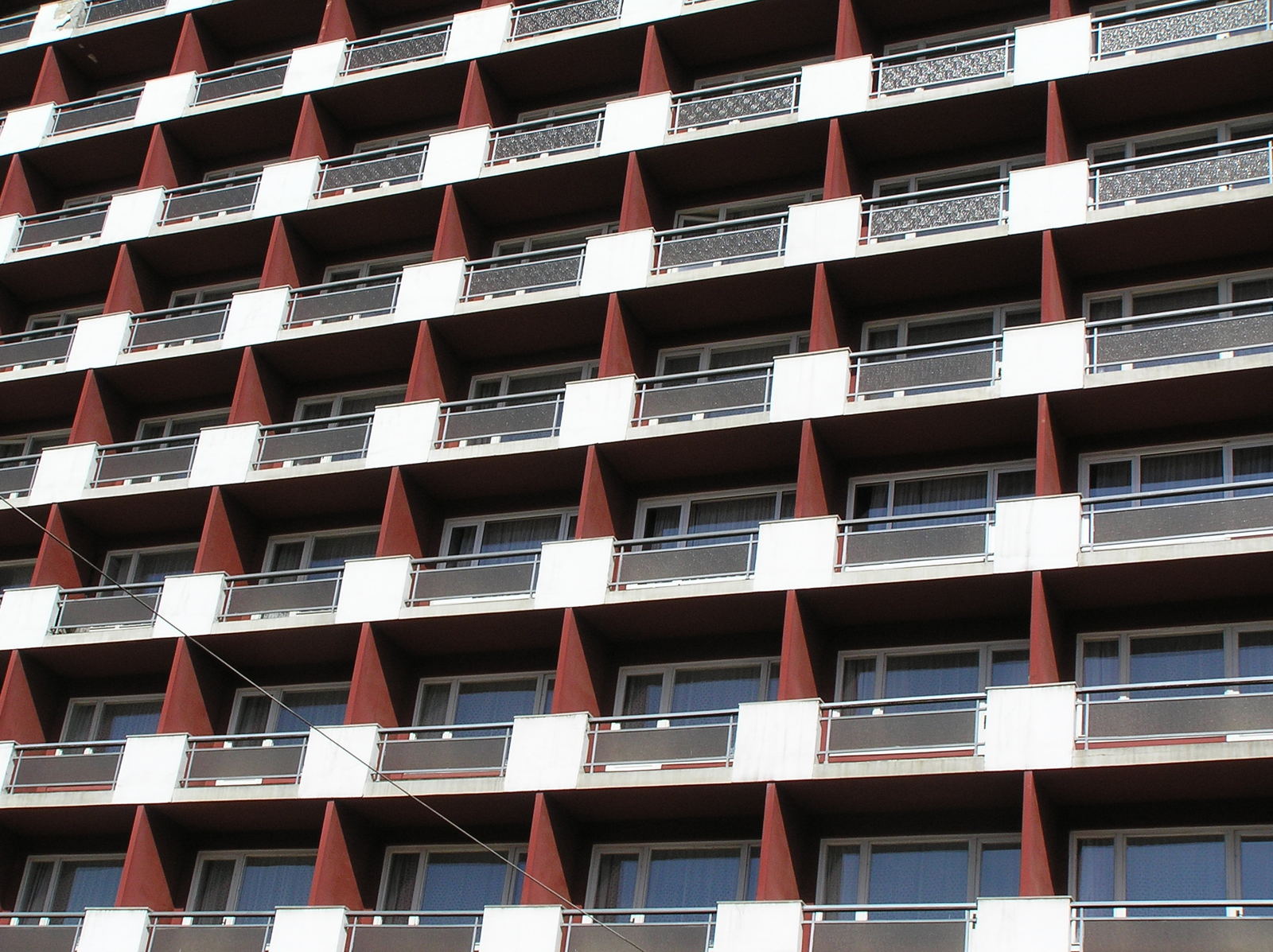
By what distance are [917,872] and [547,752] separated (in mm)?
6584

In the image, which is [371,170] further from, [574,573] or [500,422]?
[574,573]

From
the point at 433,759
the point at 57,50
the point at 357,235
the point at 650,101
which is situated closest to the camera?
the point at 433,759

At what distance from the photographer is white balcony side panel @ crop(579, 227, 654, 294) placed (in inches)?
1406

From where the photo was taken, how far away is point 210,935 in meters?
30.8

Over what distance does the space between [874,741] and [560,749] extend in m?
5.45

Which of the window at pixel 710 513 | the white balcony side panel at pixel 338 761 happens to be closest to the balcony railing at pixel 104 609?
the white balcony side panel at pixel 338 761

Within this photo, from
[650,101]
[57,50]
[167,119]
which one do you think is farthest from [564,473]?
[57,50]

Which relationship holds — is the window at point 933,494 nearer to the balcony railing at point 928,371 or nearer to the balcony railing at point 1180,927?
the balcony railing at point 928,371

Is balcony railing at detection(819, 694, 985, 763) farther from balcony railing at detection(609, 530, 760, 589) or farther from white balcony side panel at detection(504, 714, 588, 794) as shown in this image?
white balcony side panel at detection(504, 714, 588, 794)

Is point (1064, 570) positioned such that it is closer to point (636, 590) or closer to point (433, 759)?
point (636, 590)

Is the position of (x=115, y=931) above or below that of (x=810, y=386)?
below

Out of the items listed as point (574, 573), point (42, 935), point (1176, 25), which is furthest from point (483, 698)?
point (1176, 25)

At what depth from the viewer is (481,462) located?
3466 cm

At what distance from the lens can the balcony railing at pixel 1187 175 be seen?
3206cm
